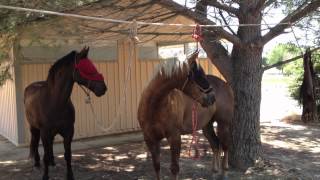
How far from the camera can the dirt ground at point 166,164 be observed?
21.8ft

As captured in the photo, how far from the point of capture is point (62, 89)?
6.17m

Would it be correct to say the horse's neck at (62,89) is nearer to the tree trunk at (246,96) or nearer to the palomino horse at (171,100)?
the palomino horse at (171,100)

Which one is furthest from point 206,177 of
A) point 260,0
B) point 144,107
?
point 260,0

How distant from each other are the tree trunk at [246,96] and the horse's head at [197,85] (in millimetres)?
1791

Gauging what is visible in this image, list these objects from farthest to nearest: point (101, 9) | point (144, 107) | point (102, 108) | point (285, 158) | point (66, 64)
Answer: point (102, 108) → point (285, 158) → point (101, 9) → point (66, 64) → point (144, 107)

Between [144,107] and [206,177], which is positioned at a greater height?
[144,107]

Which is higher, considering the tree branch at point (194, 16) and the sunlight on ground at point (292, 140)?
the tree branch at point (194, 16)

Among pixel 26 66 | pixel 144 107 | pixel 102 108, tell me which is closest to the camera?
pixel 144 107

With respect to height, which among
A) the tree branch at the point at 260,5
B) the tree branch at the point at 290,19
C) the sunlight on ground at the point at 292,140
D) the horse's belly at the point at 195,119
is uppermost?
the tree branch at the point at 260,5

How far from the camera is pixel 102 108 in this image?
33.0 ft

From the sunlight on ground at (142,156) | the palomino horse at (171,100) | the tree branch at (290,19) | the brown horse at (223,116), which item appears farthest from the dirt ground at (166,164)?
the tree branch at (290,19)

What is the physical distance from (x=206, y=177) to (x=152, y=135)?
144 centimetres

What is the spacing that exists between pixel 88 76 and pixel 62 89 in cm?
53

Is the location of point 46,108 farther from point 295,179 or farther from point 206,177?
point 295,179
